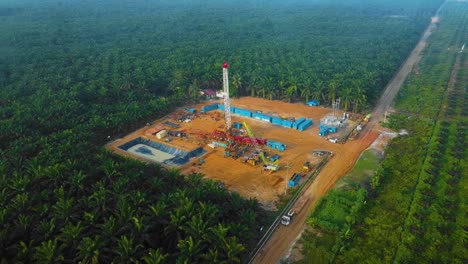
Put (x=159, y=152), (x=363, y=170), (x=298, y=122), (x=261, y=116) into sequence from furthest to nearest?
(x=261, y=116) < (x=298, y=122) < (x=159, y=152) < (x=363, y=170)

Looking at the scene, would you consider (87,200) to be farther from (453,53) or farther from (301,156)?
(453,53)

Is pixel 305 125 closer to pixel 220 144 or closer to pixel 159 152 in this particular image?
pixel 220 144

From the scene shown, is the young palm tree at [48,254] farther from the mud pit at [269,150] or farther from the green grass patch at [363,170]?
the green grass patch at [363,170]

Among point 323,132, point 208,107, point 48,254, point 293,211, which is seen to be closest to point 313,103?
point 323,132

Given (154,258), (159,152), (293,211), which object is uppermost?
(154,258)

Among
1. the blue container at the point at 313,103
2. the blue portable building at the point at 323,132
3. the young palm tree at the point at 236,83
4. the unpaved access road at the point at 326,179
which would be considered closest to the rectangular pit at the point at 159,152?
the unpaved access road at the point at 326,179

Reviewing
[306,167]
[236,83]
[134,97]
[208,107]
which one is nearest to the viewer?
[306,167]
